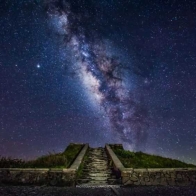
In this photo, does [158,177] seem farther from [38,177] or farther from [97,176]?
[38,177]

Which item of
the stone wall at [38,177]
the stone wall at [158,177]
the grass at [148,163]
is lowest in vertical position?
the stone wall at [38,177]

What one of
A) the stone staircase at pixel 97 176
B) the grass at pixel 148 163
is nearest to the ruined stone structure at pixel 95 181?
the stone staircase at pixel 97 176

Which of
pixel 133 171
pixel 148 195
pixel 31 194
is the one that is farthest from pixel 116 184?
pixel 31 194

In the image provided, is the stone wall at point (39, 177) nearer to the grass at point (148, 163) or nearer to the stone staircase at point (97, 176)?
the stone staircase at point (97, 176)

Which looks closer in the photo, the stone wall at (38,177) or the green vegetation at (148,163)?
the stone wall at (38,177)

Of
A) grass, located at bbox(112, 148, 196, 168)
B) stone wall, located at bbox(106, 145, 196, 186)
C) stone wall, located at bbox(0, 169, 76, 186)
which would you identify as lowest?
stone wall, located at bbox(0, 169, 76, 186)

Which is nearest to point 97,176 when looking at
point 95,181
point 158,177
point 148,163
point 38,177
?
point 95,181

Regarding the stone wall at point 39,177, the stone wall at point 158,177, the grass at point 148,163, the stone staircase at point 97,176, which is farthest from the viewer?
the grass at point 148,163

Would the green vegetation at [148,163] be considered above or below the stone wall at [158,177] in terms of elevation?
above

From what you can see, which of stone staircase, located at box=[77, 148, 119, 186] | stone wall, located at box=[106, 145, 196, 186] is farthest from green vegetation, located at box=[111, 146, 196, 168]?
stone wall, located at box=[106, 145, 196, 186]

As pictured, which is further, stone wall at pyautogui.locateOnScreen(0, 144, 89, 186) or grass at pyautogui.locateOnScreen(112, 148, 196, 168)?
grass at pyautogui.locateOnScreen(112, 148, 196, 168)

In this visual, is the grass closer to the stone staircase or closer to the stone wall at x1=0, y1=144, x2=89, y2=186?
the stone staircase

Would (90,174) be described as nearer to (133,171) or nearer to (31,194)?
(133,171)

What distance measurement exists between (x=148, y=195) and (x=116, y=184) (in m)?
2.06
